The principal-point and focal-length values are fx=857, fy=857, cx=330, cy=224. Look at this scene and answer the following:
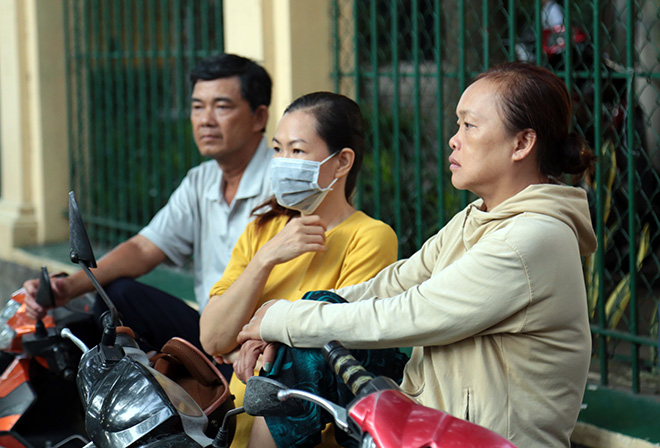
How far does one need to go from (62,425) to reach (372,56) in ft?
7.26

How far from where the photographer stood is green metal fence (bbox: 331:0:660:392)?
3.26 m

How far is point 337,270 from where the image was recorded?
2.56m

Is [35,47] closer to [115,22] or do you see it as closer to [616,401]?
[115,22]

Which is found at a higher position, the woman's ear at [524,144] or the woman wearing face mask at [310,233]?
the woman's ear at [524,144]

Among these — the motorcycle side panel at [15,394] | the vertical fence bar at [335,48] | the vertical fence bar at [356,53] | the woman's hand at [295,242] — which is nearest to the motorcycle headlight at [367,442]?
the woman's hand at [295,242]

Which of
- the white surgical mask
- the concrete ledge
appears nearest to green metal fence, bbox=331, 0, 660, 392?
the concrete ledge

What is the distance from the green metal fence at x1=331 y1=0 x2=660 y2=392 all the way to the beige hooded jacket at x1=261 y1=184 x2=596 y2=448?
1.31 m

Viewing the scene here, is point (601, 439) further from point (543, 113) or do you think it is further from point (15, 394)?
point (15, 394)

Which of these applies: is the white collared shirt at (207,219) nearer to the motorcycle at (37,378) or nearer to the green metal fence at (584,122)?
the motorcycle at (37,378)

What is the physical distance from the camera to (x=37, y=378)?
307cm

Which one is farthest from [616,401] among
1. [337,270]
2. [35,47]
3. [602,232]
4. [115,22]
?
[35,47]

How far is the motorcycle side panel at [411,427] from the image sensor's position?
1.37 m

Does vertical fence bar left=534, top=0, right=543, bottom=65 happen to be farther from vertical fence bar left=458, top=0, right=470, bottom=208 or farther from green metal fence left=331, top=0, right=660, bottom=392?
vertical fence bar left=458, top=0, right=470, bottom=208

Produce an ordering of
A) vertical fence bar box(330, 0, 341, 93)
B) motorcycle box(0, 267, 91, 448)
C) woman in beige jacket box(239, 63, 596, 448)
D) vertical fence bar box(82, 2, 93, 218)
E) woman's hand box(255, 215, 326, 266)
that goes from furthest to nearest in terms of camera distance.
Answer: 1. vertical fence bar box(82, 2, 93, 218)
2. vertical fence bar box(330, 0, 341, 93)
3. motorcycle box(0, 267, 91, 448)
4. woman's hand box(255, 215, 326, 266)
5. woman in beige jacket box(239, 63, 596, 448)
